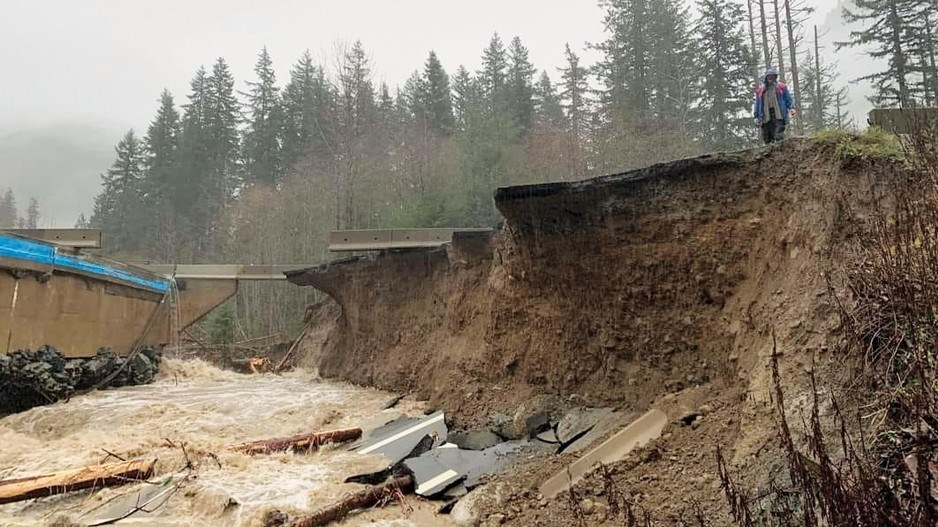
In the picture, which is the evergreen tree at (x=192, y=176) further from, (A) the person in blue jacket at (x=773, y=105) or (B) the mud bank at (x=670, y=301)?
(A) the person in blue jacket at (x=773, y=105)

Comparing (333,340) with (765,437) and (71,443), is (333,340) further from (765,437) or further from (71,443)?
(765,437)

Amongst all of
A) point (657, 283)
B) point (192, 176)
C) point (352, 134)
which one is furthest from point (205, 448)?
point (192, 176)

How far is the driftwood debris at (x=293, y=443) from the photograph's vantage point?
26.9 feet

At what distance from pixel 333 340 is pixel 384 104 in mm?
24996

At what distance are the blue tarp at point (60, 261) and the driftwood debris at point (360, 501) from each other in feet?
42.5

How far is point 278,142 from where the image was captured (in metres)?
40.6

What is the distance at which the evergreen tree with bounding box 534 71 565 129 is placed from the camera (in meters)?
30.8

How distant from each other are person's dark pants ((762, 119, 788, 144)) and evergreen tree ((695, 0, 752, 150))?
48.3 ft

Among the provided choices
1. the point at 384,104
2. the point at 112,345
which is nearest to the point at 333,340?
the point at 112,345

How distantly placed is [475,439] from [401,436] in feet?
4.59

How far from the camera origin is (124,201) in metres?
44.4

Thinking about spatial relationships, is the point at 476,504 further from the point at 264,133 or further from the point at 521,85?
the point at 264,133

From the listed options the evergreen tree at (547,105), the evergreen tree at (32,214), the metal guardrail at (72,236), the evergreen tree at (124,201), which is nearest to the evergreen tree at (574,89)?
the evergreen tree at (547,105)

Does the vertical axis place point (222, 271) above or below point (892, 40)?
below
